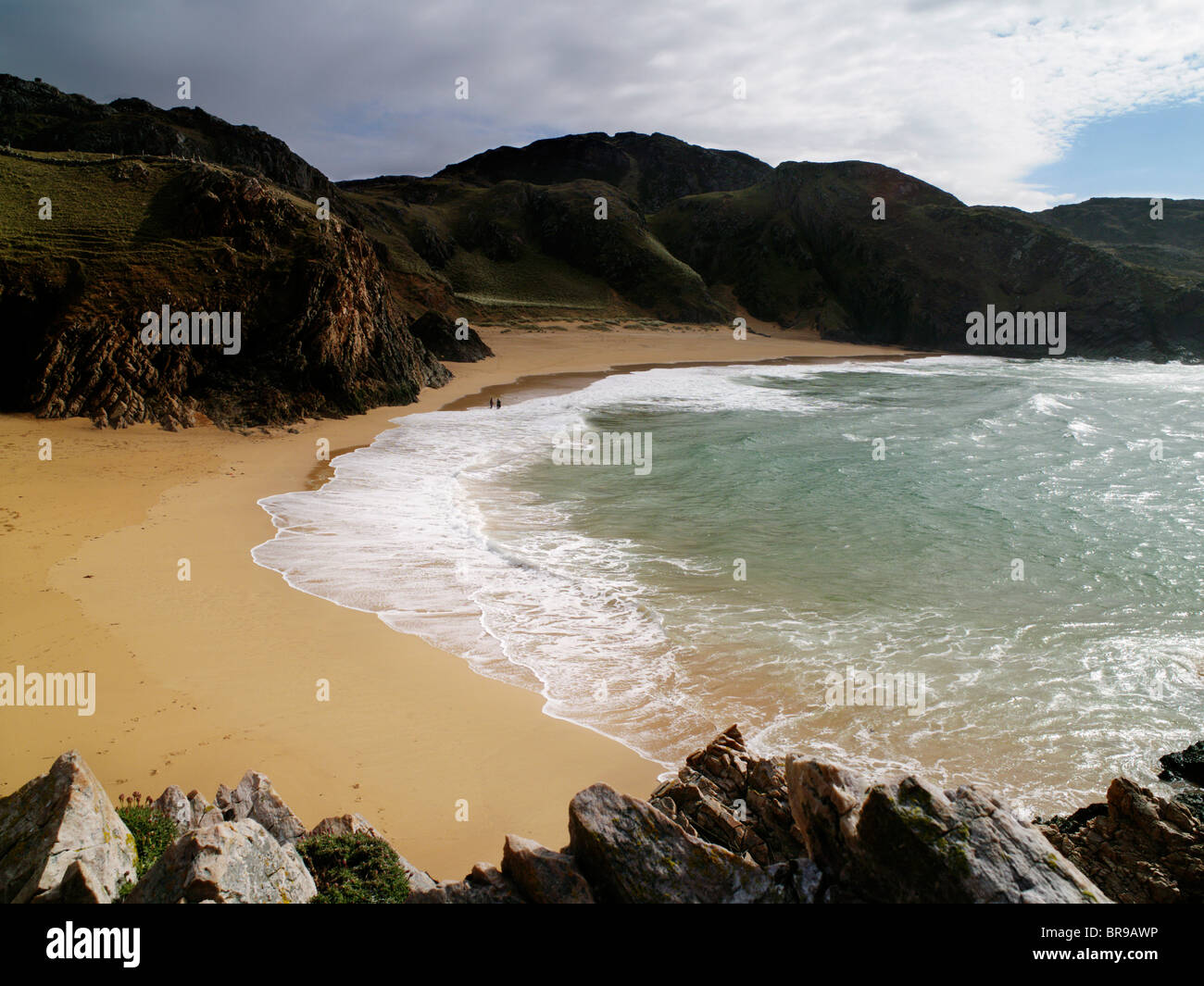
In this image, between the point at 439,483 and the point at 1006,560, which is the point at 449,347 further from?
the point at 1006,560

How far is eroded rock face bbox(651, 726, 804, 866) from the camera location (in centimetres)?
457

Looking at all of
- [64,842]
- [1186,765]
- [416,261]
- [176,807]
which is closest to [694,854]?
[64,842]

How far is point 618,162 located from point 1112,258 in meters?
105

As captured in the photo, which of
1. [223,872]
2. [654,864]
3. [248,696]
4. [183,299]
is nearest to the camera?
[223,872]

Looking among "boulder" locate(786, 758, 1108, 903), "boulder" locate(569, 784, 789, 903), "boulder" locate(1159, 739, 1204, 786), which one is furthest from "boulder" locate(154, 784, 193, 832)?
"boulder" locate(1159, 739, 1204, 786)

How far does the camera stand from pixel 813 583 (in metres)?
11.3

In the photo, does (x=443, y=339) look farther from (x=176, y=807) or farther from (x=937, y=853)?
(x=937, y=853)

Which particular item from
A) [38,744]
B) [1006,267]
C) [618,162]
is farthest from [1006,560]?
[618,162]

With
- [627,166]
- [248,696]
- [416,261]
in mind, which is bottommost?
[248,696]

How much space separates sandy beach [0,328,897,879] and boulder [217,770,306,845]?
0.68 meters

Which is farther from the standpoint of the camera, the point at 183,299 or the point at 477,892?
the point at 183,299

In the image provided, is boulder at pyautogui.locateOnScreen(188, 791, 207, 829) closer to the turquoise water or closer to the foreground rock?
the foreground rock

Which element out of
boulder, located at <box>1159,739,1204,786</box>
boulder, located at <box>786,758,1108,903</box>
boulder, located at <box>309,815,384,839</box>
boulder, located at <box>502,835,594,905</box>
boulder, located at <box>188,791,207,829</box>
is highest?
boulder, located at <box>786,758,1108,903</box>

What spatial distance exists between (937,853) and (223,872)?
3585 mm
